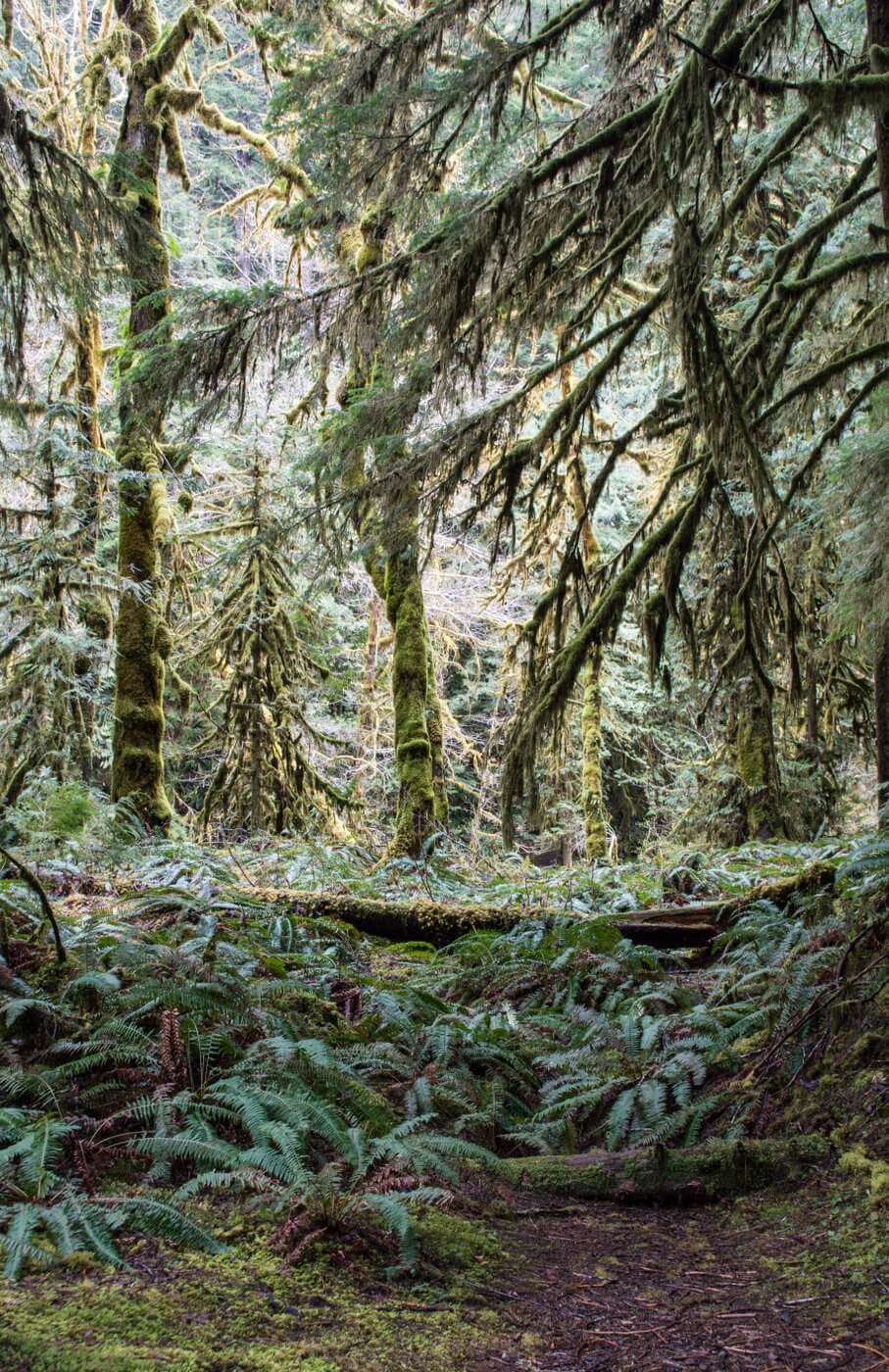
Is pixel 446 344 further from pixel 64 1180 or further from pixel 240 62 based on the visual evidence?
pixel 240 62

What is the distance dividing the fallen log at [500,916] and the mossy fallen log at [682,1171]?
261 centimetres

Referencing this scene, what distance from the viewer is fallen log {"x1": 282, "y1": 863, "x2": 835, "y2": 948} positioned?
5605 mm

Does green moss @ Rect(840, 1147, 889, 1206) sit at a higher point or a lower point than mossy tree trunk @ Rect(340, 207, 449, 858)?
lower

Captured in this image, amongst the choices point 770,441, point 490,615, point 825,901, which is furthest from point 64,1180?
point 490,615

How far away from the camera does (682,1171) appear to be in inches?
117

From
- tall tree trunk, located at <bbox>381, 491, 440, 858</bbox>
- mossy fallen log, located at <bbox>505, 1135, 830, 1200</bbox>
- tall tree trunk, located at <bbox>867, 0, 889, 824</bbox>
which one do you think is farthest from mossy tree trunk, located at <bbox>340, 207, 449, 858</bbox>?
mossy fallen log, located at <bbox>505, 1135, 830, 1200</bbox>

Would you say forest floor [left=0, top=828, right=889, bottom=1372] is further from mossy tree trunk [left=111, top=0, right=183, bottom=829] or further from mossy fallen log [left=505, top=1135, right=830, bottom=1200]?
mossy tree trunk [left=111, top=0, right=183, bottom=829]

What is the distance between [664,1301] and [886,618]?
411cm

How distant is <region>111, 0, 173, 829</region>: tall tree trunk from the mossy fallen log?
6.93m

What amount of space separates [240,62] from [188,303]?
24.7 meters

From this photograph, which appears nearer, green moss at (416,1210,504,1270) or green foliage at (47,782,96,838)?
green moss at (416,1210,504,1270)

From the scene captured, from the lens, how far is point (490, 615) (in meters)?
16.7

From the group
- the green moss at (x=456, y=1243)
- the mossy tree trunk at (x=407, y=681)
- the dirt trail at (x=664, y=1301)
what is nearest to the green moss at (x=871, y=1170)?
the dirt trail at (x=664, y=1301)

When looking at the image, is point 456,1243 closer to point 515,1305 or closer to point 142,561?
point 515,1305
